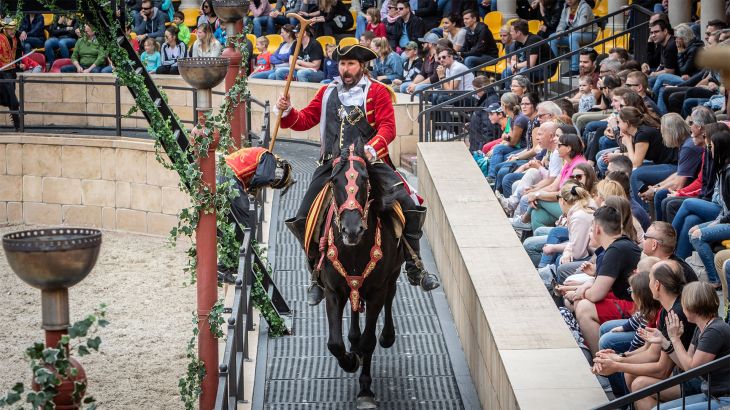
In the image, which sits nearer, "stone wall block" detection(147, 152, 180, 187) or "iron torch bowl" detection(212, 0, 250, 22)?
"iron torch bowl" detection(212, 0, 250, 22)

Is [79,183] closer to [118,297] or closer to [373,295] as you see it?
[118,297]

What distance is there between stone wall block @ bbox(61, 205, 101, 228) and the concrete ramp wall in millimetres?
Answer: 6942

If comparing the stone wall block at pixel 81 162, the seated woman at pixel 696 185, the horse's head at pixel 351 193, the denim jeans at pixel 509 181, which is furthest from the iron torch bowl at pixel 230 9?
the stone wall block at pixel 81 162

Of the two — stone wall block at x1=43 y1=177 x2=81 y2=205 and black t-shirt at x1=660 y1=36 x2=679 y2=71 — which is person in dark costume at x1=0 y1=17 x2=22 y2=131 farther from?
black t-shirt at x1=660 y1=36 x2=679 y2=71

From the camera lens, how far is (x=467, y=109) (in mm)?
16188

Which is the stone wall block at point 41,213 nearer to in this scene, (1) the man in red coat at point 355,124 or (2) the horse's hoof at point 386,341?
(1) the man in red coat at point 355,124

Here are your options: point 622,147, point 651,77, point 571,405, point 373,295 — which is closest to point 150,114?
point 373,295

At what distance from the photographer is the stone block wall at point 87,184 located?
712 inches

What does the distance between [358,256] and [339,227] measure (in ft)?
1.27

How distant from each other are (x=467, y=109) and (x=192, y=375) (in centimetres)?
808

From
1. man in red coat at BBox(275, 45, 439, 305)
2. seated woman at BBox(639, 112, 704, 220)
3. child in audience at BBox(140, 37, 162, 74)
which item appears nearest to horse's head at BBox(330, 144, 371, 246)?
man in red coat at BBox(275, 45, 439, 305)

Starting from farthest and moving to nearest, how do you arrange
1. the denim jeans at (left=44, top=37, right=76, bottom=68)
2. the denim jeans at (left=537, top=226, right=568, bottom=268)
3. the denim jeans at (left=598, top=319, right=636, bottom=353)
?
the denim jeans at (left=44, top=37, right=76, bottom=68) → the denim jeans at (left=537, top=226, right=568, bottom=268) → the denim jeans at (left=598, top=319, right=636, bottom=353)

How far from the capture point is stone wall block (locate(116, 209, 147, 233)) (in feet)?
60.1

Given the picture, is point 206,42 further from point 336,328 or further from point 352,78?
point 336,328
